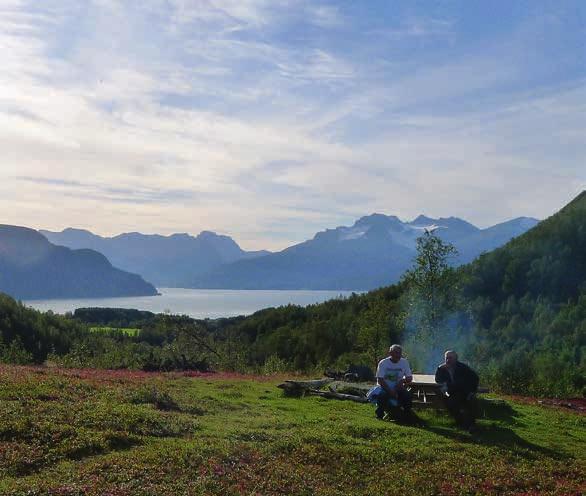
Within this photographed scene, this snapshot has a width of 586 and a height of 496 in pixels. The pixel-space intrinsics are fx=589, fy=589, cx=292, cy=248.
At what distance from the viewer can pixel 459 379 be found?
56.7 ft

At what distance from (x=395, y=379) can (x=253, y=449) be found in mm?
5803

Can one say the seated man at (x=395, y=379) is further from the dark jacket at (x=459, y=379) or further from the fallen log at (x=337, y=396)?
the fallen log at (x=337, y=396)

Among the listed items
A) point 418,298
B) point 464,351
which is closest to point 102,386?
point 418,298

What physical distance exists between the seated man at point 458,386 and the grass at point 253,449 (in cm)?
51

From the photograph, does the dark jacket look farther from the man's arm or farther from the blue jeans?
the man's arm

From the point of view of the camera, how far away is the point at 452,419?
713 inches

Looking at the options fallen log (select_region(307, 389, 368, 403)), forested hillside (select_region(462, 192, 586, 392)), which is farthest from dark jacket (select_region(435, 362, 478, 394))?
forested hillside (select_region(462, 192, 586, 392))

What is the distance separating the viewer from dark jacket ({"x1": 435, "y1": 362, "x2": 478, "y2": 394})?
17.2 metres

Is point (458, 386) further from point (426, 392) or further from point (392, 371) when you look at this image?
point (426, 392)

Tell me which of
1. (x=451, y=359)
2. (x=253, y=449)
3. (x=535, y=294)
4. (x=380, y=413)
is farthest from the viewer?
(x=535, y=294)

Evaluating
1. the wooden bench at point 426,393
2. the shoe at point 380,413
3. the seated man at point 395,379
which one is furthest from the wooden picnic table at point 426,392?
the seated man at point 395,379

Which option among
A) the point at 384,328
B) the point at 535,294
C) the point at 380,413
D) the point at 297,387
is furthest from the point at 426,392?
the point at 535,294

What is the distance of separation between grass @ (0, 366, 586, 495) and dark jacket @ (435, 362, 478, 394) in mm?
1175

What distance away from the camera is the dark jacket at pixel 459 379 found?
17.2m
